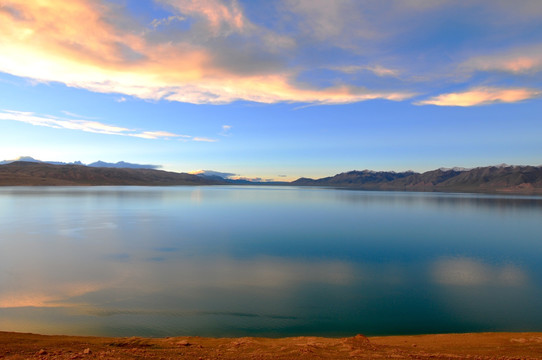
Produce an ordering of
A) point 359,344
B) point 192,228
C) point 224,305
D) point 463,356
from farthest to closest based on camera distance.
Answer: point 192,228 < point 224,305 < point 359,344 < point 463,356

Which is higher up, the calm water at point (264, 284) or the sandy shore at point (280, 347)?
the sandy shore at point (280, 347)

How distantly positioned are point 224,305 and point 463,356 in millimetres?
7528

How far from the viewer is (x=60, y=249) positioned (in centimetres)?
2045

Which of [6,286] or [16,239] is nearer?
[6,286]

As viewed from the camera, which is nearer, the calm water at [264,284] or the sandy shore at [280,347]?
the sandy shore at [280,347]

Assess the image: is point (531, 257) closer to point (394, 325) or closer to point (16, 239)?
point (394, 325)

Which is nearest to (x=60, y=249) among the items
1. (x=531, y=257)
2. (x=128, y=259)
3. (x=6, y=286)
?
(x=128, y=259)

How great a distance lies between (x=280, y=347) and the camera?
7.86 meters

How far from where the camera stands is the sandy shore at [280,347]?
7.08 metres

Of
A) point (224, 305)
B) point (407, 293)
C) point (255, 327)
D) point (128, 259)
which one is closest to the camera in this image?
Answer: point (255, 327)

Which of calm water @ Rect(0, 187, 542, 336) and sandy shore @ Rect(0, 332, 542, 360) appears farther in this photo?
calm water @ Rect(0, 187, 542, 336)

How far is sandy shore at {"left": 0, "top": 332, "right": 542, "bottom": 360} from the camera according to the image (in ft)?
23.2

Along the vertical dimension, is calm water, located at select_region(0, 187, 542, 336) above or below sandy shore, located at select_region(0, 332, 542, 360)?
below

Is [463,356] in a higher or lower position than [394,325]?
higher
